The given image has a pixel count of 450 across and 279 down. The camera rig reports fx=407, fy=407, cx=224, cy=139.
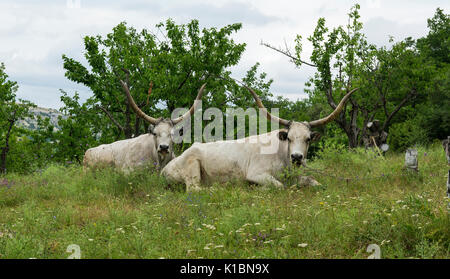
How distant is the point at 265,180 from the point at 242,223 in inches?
118

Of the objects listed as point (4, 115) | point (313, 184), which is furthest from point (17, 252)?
point (4, 115)

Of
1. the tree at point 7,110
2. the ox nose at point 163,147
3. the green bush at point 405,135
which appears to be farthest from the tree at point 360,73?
the tree at point 7,110

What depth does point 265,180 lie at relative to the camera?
7848 mm

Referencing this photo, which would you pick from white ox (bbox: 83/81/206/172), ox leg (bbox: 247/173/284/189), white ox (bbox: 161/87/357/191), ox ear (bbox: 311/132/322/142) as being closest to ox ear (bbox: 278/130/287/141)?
white ox (bbox: 161/87/357/191)

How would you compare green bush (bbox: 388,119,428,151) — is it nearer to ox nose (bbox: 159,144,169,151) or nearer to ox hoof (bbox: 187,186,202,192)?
ox nose (bbox: 159,144,169,151)

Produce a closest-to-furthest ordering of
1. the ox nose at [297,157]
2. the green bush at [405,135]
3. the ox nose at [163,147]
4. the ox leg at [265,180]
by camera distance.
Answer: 1. the ox nose at [297,157]
2. the ox leg at [265,180]
3. the ox nose at [163,147]
4. the green bush at [405,135]

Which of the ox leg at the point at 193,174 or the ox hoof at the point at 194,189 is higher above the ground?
the ox leg at the point at 193,174

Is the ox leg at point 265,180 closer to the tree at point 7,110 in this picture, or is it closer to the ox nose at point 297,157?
the ox nose at point 297,157

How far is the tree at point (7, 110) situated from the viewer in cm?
2738

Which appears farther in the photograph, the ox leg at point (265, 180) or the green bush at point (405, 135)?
the green bush at point (405, 135)

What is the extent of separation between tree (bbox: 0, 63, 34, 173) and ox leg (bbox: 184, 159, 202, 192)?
71.8ft

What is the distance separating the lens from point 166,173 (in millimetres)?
8570
